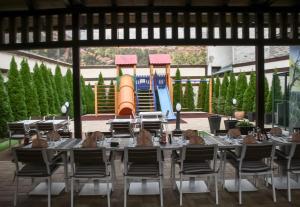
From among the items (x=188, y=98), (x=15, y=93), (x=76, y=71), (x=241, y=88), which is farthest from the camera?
(x=188, y=98)

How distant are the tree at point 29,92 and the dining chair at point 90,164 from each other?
1021 centimetres

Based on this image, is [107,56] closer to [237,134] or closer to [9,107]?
[9,107]

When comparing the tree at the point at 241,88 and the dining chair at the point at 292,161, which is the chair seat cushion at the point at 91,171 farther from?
the tree at the point at 241,88

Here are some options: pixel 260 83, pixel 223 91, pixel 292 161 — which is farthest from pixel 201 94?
pixel 292 161

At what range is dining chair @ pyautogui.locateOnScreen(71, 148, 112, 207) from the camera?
4746 millimetres

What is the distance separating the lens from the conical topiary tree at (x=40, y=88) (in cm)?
1577

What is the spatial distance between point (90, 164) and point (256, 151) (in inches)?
90.9

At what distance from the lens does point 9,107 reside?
12523 mm

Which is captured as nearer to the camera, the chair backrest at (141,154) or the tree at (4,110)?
the chair backrest at (141,154)

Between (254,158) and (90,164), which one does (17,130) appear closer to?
(90,164)

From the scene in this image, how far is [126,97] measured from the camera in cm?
1766

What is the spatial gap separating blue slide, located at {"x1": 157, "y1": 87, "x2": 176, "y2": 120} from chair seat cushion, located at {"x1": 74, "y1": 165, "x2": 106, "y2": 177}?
1250cm

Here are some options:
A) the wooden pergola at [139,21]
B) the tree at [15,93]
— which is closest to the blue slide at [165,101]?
the tree at [15,93]

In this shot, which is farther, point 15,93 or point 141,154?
point 15,93
